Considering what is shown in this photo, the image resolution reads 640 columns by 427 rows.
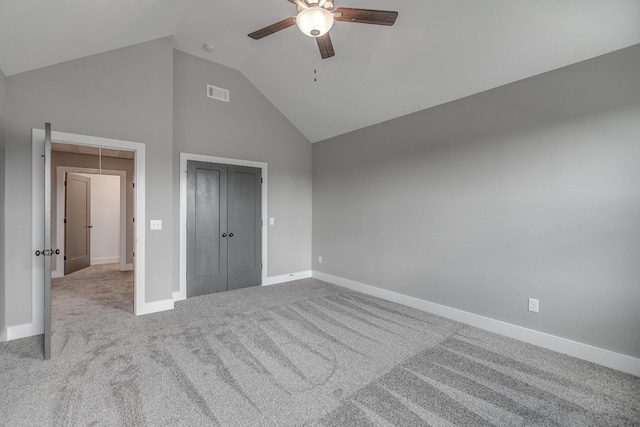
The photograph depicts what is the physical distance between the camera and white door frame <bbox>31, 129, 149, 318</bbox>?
118 inches

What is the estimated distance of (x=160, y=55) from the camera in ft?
12.1

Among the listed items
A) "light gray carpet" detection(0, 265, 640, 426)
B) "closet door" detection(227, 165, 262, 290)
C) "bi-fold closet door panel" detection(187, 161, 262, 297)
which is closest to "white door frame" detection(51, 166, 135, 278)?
"light gray carpet" detection(0, 265, 640, 426)

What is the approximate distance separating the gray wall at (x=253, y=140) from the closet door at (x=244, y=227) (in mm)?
244

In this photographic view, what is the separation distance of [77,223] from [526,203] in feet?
27.1

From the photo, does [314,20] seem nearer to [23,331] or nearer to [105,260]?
[23,331]

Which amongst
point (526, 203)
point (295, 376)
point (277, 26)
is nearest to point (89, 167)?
point (277, 26)

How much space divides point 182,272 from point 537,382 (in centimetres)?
433

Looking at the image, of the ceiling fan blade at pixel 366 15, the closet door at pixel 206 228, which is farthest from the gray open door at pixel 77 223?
the ceiling fan blade at pixel 366 15

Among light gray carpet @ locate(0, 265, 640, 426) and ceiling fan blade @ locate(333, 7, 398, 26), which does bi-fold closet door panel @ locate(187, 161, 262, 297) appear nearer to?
light gray carpet @ locate(0, 265, 640, 426)

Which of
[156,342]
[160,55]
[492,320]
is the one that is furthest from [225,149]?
[492,320]

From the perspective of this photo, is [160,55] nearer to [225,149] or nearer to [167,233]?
[225,149]

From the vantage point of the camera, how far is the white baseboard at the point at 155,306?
3561mm

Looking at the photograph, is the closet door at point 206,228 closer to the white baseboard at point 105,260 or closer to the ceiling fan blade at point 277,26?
the ceiling fan blade at point 277,26

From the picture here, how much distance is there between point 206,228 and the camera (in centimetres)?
447
